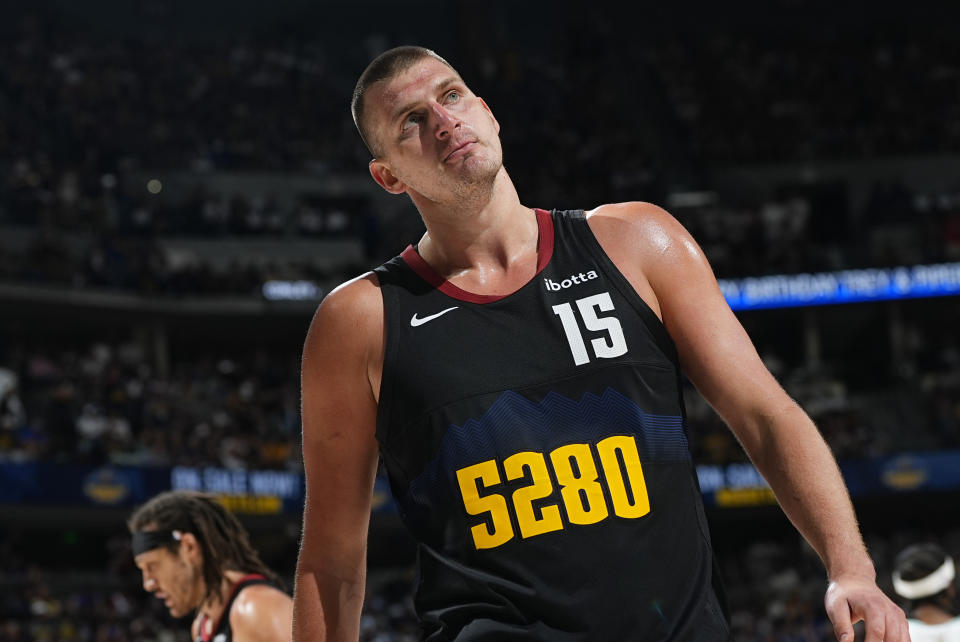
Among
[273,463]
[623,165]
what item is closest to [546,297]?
[273,463]

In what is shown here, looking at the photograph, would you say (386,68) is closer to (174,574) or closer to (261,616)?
(261,616)

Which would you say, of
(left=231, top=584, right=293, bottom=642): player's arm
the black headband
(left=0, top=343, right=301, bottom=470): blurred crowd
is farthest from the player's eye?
(left=0, top=343, right=301, bottom=470): blurred crowd

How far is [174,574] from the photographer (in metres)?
4.34

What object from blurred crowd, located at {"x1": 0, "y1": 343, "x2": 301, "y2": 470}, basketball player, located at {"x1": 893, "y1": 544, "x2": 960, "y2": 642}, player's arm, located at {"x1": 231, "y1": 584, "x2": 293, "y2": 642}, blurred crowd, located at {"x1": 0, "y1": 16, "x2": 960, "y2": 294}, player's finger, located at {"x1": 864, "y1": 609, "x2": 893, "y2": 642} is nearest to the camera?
player's finger, located at {"x1": 864, "y1": 609, "x2": 893, "y2": 642}

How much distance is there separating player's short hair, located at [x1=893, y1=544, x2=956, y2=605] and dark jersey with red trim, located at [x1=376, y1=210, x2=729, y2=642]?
2.77 m

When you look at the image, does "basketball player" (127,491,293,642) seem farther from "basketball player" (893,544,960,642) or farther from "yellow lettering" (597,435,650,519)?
"basketball player" (893,544,960,642)

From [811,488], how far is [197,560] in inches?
114

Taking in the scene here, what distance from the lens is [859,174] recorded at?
2619cm

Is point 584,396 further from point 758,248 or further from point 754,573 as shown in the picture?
point 758,248

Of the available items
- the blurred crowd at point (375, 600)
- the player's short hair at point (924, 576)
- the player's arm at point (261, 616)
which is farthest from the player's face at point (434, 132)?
the blurred crowd at point (375, 600)

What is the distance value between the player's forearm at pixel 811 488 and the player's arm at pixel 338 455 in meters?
0.79

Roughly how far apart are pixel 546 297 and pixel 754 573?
19.0 meters

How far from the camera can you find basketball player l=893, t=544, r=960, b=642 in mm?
4641

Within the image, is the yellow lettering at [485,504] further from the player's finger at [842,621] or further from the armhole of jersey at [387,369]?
the player's finger at [842,621]
